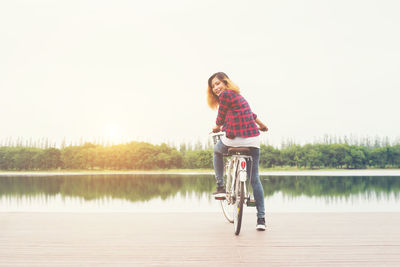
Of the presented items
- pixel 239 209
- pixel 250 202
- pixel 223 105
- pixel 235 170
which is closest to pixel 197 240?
pixel 239 209

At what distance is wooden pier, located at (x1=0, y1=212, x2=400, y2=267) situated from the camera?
2814 mm

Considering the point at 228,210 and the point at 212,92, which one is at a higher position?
the point at 212,92

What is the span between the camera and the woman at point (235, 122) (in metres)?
3.70

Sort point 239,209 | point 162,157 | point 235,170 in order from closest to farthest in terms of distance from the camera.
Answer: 1. point 239,209
2. point 235,170
3. point 162,157

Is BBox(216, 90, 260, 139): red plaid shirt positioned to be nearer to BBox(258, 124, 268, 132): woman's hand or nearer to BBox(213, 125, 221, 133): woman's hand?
BBox(213, 125, 221, 133): woman's hand

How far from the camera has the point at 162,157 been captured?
69.4 meters

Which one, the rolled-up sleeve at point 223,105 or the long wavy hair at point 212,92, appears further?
the long wavy hair at point 212,92

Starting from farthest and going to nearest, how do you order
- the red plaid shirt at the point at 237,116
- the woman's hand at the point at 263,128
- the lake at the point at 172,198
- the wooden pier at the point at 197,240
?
the lake at the point at 172,198 → the woman's hand at the point at 263,128 → the red plaid shirt at the point at 237,116 → the wooden pier at the point at 197,240

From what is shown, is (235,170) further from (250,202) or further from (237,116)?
(237,116)

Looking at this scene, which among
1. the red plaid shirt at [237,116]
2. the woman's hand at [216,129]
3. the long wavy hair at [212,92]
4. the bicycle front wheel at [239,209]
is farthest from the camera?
the woman's hand at [216,129]

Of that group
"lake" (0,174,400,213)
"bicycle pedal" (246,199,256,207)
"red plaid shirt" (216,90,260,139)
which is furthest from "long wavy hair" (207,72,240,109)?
"lake" (0,174,400,213)

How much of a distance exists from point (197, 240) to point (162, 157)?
218 ft

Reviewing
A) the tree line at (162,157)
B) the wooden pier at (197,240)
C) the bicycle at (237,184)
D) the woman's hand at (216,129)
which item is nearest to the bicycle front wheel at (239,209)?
the bicycle at (237,184)

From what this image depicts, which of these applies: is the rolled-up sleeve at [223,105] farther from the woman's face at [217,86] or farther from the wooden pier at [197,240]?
the wooden pier at [197,240]
